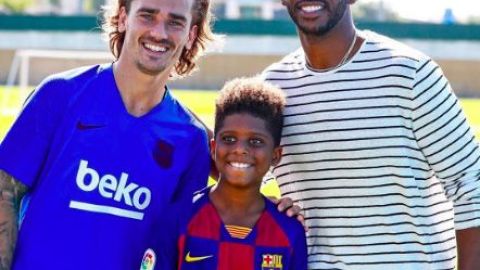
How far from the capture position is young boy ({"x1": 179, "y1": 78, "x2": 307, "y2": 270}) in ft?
10.7

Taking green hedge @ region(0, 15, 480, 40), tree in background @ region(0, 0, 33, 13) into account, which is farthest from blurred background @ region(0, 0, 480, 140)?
tree in background @ region(0, 0, 33, 13)

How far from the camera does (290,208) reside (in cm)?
335

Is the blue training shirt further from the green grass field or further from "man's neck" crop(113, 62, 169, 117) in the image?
the green grass field

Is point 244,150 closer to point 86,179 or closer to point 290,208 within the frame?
point 290,208

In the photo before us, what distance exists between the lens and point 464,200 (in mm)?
3164

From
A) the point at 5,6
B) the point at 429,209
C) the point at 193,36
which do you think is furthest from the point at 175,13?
the point at 5,6

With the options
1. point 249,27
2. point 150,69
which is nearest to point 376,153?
point 150,69

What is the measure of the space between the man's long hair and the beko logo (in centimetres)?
57

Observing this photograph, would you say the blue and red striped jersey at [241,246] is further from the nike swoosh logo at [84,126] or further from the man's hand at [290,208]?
the nike swoosh logo at [84,126]

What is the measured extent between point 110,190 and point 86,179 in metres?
0.09

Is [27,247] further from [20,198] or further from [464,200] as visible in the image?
[464,200]

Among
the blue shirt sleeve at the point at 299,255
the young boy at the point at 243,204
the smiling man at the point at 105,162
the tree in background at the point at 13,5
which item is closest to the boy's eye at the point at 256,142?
the young boy at the point at 243,204

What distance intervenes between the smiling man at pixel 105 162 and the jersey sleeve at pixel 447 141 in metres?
0.81

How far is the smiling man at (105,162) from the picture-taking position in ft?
10.4
